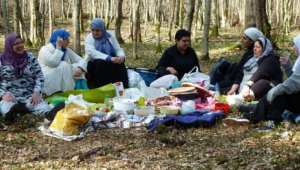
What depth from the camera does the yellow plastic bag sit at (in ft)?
17.5

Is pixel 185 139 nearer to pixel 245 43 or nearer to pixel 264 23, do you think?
pixel 245 43

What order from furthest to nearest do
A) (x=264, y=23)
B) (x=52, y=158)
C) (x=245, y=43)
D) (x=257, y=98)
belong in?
(x=264, y=23) → (x=245, y=43) → (x=257, y=98) → (x=52, y=158)

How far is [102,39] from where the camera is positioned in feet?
26.2

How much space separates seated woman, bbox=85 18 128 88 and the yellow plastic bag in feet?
7.29

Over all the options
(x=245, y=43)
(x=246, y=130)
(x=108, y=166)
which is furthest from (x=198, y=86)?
(x=108, y=166)

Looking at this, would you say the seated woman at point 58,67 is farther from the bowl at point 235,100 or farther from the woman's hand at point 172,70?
the bowl at point 235,100

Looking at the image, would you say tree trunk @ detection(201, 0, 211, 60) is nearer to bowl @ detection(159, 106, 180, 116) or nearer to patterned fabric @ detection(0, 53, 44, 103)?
bowl @ detection(159, 106, 180, 116)

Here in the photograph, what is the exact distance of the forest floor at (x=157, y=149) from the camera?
4219 millimetres

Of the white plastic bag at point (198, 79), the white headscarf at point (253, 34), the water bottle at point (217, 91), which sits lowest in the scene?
the water bottle at point (217, 91)

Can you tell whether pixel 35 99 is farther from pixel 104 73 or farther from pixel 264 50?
pixel 264 50

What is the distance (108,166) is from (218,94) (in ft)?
11.9

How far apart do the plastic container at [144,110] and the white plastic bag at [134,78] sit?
1.81 metres

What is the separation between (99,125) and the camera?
5.80m

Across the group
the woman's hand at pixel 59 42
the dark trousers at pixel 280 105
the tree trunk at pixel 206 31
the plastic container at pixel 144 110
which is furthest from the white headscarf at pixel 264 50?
the tree trunk at pixel 206 31
